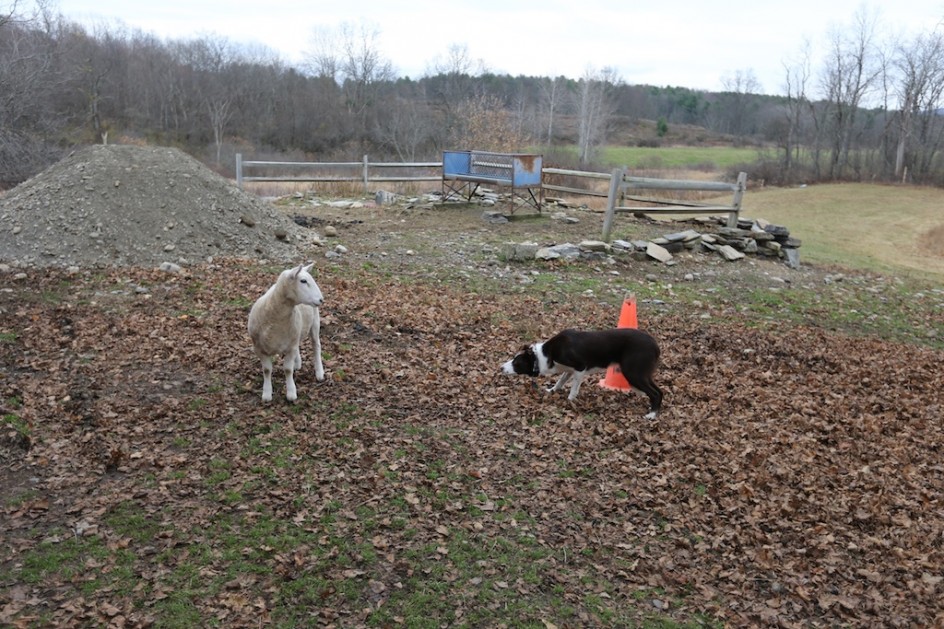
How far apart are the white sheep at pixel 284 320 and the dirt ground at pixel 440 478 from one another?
37cm

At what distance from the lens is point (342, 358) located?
7910 millimetres

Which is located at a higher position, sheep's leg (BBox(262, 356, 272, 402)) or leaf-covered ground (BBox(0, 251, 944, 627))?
sheep's leg (BBox(262, 356, 272, 402))

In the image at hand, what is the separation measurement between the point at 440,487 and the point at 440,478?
0.44 feet

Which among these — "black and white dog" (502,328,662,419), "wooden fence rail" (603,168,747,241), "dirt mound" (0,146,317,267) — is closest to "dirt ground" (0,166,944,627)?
"black and white dog" (502,328,662,419)

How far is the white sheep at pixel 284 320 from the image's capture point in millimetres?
6359

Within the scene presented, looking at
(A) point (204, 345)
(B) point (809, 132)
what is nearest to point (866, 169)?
(B) point (809, 132)

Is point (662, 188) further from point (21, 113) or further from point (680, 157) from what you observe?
point (680, 157)

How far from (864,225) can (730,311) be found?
21.7 m

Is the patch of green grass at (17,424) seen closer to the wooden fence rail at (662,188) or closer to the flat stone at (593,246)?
the flat stone at (593,246)


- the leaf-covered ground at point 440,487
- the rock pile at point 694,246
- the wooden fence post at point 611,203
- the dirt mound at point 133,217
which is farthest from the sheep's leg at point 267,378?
the wooden fence post at point 611,203

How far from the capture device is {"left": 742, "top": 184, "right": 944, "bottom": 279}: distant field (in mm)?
20156

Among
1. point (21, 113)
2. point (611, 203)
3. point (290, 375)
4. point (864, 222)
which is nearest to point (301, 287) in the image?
point (290, 375)

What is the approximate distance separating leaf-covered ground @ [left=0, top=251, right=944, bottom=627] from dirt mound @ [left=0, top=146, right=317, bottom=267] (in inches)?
108

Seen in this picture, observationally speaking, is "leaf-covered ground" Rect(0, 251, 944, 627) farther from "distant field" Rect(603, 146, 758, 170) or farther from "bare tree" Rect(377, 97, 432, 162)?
"distant field" Rect(603, 146, 758, 170)
